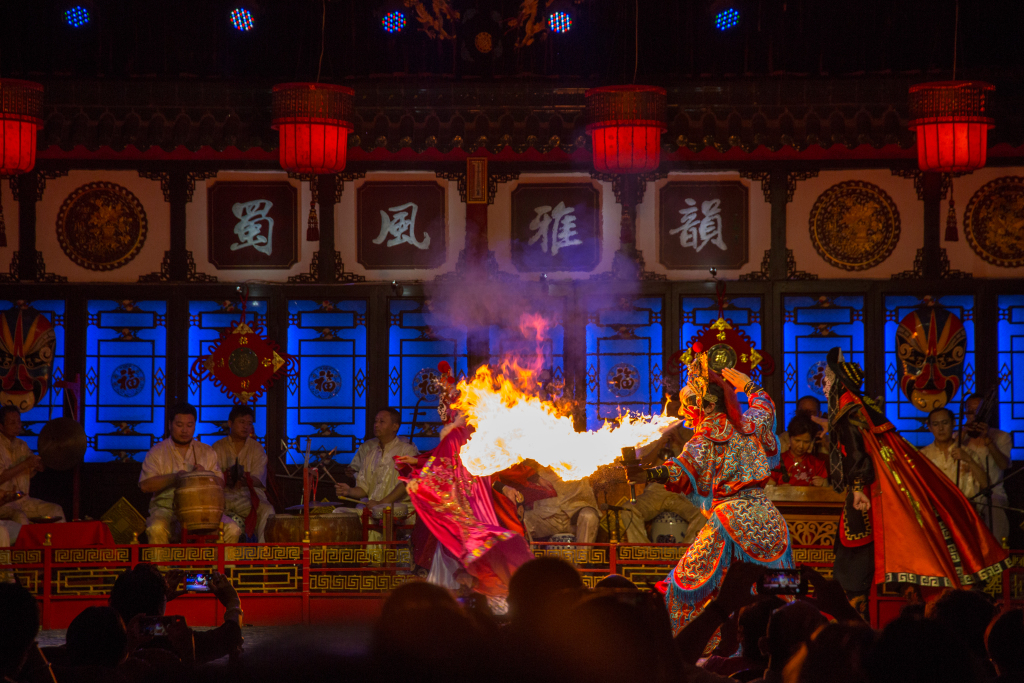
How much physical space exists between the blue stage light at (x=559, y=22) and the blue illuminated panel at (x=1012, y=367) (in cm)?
463

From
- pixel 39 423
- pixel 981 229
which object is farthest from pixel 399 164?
pixel 981 229

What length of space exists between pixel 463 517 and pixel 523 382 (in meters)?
2.95

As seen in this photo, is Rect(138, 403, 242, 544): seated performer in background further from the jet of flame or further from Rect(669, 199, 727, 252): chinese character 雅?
Rect(669, 199, 727, 252): chinese character 雅

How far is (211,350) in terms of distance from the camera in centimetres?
1120

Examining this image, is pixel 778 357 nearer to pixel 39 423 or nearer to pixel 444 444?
pixel 444 444

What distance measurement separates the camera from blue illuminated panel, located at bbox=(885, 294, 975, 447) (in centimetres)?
1094

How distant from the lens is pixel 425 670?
2422 mm

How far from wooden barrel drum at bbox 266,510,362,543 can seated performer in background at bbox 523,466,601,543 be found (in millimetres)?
1408

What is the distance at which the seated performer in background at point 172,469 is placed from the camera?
32.2 ft

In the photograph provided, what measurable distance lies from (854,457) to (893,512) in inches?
16.2

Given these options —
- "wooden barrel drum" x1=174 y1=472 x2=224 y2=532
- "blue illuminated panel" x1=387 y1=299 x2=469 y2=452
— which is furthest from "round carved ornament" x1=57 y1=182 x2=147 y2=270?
"wooden barrel drum" x1=174 y1=472 x2=224 y2=532

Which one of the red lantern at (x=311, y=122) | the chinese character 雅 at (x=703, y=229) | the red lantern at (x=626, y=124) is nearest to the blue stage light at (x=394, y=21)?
the red lantern at (x=311, y=122)

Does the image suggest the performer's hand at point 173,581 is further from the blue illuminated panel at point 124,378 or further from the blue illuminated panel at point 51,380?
the blue illuminated panel at point 51,380

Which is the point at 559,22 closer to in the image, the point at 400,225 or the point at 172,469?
the point at 400,225
